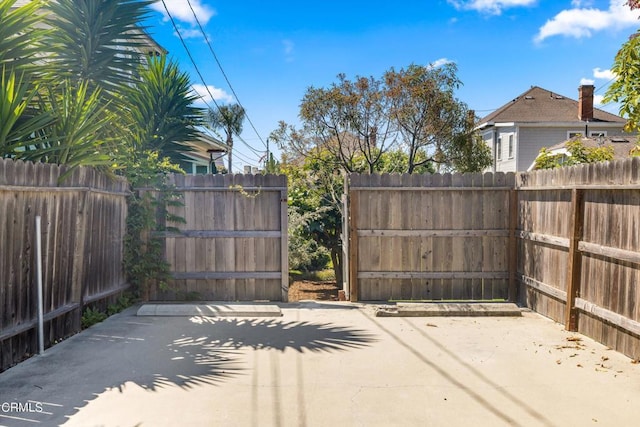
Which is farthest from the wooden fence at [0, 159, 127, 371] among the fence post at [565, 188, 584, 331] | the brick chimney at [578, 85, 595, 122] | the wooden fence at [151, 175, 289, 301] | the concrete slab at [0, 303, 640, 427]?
the brick chimney at [578, 85, 595, 122]

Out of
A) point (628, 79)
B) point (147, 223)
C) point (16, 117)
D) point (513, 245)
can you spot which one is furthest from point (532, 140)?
point (16, 117)

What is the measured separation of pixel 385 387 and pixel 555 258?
3209mm

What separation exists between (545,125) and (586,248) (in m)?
18.6

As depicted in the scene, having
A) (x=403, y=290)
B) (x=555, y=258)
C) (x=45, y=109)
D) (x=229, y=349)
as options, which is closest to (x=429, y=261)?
(x=403, y=290)

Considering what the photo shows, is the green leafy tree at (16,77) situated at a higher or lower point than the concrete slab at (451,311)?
higher

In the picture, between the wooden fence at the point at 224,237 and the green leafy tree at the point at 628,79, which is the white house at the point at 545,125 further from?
the wooden fence at the point at 224,237

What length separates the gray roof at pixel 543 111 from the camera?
22.4 m

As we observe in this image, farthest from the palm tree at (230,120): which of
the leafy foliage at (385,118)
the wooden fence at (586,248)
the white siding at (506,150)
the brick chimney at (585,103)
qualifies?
the wooden fence at (586,248)

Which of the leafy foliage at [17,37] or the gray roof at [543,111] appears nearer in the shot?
the leafy foliage at [17,37]

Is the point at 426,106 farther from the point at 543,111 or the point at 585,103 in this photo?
the point at 585,103

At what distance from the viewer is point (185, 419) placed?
3.30 meters

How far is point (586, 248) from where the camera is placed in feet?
17.4

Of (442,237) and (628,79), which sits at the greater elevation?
(628,79)

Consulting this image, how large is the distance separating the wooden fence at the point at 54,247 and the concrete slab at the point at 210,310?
0.59 m
